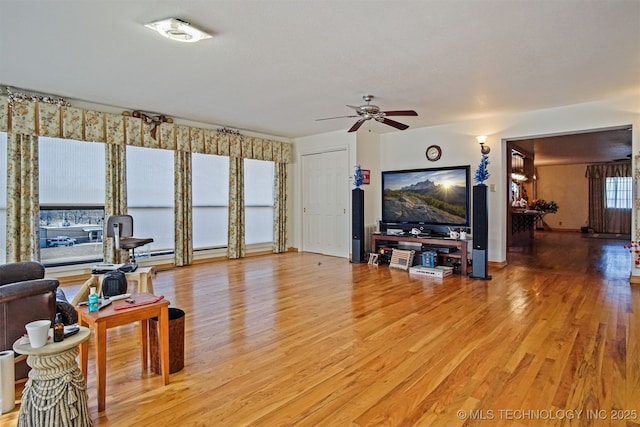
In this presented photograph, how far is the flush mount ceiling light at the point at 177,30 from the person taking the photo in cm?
290

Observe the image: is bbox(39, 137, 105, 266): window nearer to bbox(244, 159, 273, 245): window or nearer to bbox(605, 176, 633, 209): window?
bbox(244, 159, 273, 245): window

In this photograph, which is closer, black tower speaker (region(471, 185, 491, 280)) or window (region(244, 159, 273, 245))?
black tower speaker (region(471, 185, 491, 280))

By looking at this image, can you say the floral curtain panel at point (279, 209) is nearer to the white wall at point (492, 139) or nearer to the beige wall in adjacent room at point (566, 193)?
the white wall at point (492, 139)

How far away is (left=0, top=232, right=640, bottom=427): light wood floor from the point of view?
203 cm

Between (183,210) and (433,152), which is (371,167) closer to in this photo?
(433,152)

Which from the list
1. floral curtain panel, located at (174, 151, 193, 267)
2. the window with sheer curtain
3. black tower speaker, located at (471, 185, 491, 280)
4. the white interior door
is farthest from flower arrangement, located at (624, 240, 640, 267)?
the window with sheer curtain

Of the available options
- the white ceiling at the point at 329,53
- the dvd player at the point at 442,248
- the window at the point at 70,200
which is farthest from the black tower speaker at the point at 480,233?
the window at the point at 70,200

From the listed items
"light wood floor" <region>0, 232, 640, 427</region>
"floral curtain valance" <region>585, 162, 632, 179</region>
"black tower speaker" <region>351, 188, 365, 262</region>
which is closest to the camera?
"light wood floor" <region>0, 232, 640, 427</region>

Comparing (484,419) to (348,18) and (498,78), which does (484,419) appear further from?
(498,78)

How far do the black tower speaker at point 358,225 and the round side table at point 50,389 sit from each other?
5518 mm

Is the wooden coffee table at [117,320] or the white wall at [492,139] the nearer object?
the wooden coffee table at [117,320]

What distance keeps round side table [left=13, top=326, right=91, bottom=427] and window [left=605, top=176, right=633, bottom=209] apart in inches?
615

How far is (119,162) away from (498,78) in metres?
5.66

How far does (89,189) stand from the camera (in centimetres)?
555
